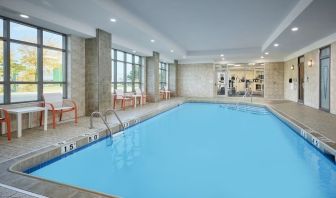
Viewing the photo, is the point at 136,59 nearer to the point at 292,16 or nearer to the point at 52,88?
the point at 52,88

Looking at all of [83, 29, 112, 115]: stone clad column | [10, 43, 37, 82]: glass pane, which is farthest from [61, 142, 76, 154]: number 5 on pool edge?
[83, 29, 112, 115]: stone clad column

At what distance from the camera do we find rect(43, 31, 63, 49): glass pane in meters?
5.46

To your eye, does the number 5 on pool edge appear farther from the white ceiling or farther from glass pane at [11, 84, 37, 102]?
the white ceiling

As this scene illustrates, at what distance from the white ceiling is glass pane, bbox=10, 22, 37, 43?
24 cm

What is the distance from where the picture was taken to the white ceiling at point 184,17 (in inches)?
176

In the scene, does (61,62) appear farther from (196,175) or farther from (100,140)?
(196,175)

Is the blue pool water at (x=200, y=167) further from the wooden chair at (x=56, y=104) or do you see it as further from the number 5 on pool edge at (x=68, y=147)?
the wooden chair at (x=56, y=104)

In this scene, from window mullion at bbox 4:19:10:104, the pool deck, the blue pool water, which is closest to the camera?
the pool deck

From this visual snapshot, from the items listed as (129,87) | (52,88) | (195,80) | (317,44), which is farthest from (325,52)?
(52,88)

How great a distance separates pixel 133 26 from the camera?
19.7 ft

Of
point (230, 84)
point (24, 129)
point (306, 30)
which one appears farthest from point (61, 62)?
point (230, 84)

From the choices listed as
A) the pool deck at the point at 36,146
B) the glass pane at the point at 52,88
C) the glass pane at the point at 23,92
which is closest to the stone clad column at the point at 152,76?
the glass pane at the point at 52,88

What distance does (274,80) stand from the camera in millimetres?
13594

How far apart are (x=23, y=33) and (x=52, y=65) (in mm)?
1043
